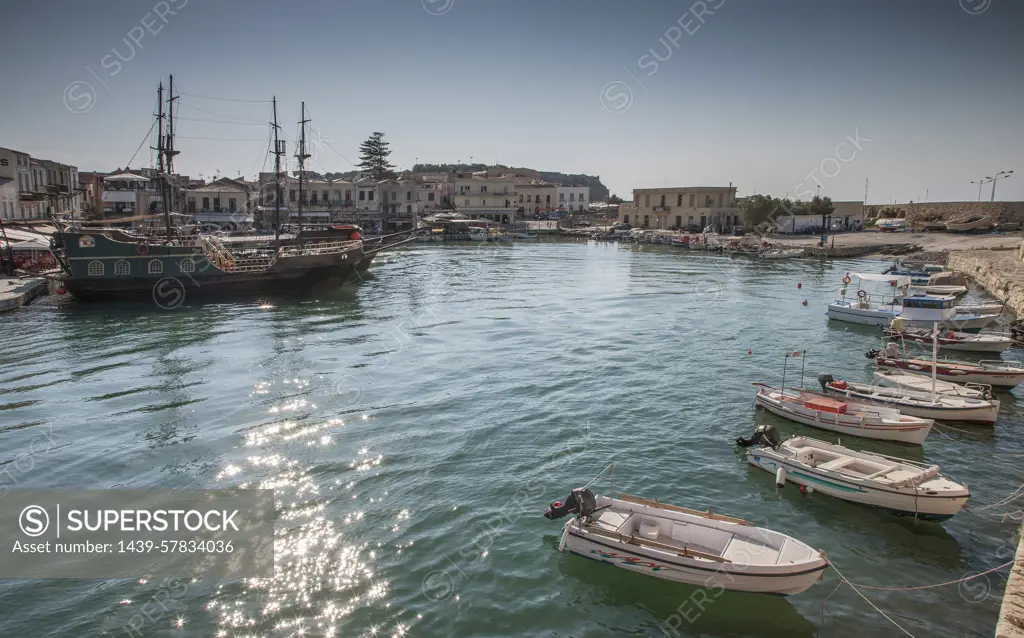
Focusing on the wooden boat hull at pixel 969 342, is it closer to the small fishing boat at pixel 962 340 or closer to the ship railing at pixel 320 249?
the small fishing boat at pixel 962 340

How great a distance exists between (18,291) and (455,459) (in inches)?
1509

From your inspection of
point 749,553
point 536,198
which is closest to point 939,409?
point 749,553

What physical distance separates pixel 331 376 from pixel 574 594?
54.6ft

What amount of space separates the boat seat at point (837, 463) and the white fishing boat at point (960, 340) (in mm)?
15670

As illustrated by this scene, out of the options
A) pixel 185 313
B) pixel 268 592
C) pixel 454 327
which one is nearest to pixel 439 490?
pixel 268 592

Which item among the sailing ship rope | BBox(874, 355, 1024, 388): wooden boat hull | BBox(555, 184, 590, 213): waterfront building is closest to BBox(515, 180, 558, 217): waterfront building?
BBox(555, 184, 590, 213): waterfront building

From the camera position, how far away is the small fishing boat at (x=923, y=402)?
67.1ft

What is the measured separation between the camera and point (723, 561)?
11.8 m

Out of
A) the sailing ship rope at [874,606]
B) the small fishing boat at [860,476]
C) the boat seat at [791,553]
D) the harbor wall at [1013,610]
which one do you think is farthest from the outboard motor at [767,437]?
the harbor wall at [1013,610]

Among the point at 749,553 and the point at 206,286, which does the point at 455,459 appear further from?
the point at 206,286

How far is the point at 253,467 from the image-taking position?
1750cm

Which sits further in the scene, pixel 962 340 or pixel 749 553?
pixel 962 340

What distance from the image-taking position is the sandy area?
73250 mm

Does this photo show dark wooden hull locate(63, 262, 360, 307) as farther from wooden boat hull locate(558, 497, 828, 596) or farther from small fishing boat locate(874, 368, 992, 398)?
wooden boat hull locate(558, 497, 828, 596)
